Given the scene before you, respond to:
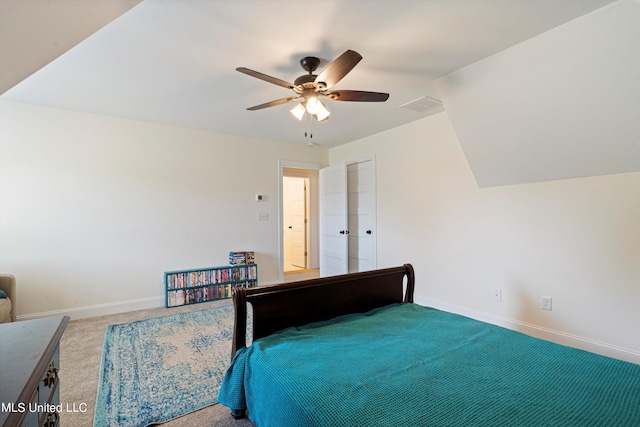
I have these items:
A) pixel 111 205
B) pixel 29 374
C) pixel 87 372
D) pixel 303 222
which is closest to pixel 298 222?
pixel 303 222

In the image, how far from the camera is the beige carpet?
1.71 metres

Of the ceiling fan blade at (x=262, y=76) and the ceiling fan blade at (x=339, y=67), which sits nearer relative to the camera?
the ceiling fan blade at (x=339, y=67)

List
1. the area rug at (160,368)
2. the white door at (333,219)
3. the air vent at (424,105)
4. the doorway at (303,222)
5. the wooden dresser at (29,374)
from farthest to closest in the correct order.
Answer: the doorway at (303,222) → the white door at (333,219) → the air vent at (424,105) → the area rug at (160,368) → the wooden dresser at (29,374)

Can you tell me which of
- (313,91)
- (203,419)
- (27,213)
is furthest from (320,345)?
(27,213)

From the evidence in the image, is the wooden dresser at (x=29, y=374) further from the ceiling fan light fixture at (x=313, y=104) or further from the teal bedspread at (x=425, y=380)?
the ceiling fan light fixture at (x=313, y=104)

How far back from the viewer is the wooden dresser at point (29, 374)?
0.67 metres

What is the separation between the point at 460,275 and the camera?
3359mm

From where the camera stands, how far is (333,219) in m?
4.97

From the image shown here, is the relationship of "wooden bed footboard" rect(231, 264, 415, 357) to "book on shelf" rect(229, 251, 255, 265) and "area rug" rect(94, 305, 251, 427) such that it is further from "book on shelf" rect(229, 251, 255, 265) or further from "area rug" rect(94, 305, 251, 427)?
"book on shelf" rect(229, 251, 255, 265)

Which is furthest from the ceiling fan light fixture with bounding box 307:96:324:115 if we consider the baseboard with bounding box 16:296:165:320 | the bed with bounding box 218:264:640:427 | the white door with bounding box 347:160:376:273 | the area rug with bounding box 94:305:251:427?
the baseboard with bounding box 16:296:165:320

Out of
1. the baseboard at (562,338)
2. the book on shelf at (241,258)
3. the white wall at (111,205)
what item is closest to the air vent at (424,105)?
the baseboard at (562,338)

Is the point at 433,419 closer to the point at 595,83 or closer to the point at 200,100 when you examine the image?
the point at 595,83

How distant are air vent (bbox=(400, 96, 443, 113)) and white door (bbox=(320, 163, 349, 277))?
63.3 inches

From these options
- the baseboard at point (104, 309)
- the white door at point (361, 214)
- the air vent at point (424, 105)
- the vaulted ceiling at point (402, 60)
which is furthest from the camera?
the white door at point (361, 214)
